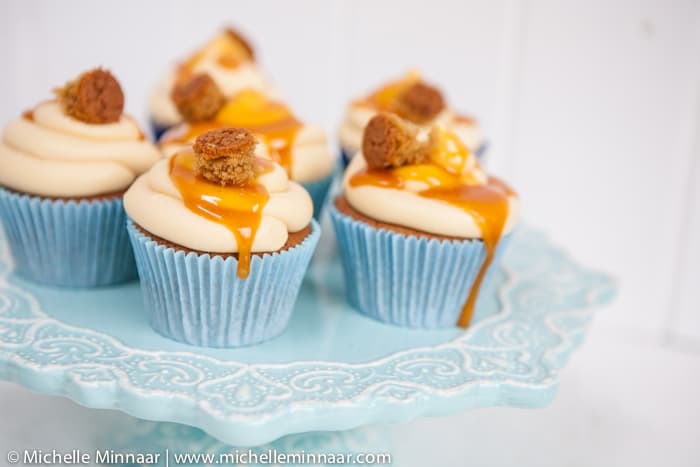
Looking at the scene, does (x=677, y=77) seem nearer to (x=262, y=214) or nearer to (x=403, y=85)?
(x=403, y=85)

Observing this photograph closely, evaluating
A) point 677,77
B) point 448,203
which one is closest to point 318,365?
point 448,203

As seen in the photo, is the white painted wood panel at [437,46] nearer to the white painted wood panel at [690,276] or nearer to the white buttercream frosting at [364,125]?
the white buttercream frosting at [364,125]

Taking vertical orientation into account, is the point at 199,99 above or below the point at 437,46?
above

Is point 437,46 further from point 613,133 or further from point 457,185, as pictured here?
point 457,185

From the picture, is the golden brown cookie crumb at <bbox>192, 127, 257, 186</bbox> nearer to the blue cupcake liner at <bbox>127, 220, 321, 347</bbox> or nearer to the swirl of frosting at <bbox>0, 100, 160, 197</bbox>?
the blue cupcake liner at <bbox>127, 220, 321, 347</bbox>

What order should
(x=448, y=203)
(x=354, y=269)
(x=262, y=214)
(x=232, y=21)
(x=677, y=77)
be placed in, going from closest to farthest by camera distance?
1. (x=262, y=214)
2. (x=448, y=203)
3. (x=354, y=269)
4. (x=677, y=77)
5. (x=232, y=21)

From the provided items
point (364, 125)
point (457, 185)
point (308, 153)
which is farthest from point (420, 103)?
point (457, 185)

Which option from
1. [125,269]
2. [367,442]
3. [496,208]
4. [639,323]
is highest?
[496,208]

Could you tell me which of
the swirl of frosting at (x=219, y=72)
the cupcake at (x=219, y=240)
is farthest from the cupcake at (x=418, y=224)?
the swirl of frosting at (x=219, y=72)
